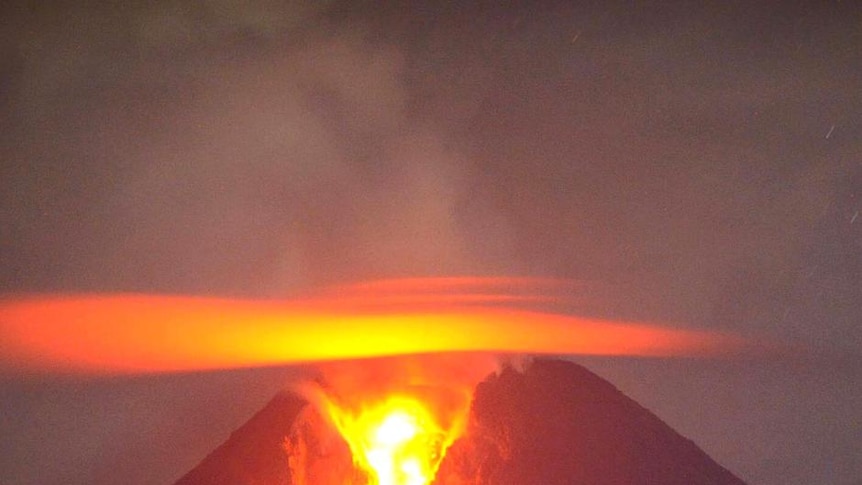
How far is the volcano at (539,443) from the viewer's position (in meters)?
11.9

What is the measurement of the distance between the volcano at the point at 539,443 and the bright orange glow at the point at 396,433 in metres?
0.23

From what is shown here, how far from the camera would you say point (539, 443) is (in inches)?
516

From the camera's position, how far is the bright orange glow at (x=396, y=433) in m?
12.2

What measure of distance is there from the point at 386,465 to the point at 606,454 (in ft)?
11.0

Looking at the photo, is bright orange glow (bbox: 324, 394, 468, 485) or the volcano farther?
bright orange glow (bbox: 324, 394, 468, 485)

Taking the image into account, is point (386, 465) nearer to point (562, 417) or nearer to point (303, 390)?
point (303, 390)

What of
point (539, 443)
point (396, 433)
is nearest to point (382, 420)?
point (396, 433)

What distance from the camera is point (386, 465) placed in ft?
40.0

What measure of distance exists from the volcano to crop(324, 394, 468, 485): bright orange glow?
234 millimetres

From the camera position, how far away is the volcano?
11.9 m

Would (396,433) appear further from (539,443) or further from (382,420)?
(539,443)

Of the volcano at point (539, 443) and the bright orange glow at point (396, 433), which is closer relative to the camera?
the volcano at point (539, 443)

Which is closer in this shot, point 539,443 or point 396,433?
point 396,433

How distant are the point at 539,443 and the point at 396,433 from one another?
2.17 meters
